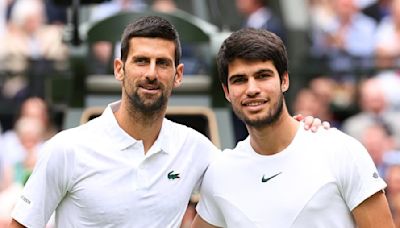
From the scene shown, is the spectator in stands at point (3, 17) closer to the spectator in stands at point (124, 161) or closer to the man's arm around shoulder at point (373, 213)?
the spectator in stands at point (124, 161)

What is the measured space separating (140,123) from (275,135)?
52 centimetres

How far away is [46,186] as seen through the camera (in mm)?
3998

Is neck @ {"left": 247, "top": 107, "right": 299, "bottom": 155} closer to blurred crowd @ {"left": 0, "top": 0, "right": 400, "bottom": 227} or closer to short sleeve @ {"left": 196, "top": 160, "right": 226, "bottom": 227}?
short sleeve @ {"left": 196, "top": 160, "right": 226, "bottom": 227}

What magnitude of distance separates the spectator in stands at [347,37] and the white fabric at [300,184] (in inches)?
185

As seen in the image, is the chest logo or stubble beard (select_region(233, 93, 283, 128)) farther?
the chest logo

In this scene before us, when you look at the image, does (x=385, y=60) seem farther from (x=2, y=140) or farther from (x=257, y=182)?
(x=257, y=182)

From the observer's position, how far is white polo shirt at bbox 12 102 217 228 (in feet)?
13.1

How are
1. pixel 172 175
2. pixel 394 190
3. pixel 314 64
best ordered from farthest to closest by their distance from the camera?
pixel 314 64 → pixel 394 190 → pixel 172 175

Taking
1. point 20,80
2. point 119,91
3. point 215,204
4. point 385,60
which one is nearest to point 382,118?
point 385,60

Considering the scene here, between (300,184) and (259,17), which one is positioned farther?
(259,17)

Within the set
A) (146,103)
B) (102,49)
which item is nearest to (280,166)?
(146,103)

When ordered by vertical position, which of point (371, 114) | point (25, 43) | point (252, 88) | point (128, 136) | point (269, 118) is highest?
point (252, 88)

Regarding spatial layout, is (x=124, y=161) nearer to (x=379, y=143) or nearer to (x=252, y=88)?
(x=252, y=88)

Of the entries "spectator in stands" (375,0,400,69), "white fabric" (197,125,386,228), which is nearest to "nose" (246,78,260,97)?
"white fabric" (197,125,386,228)
